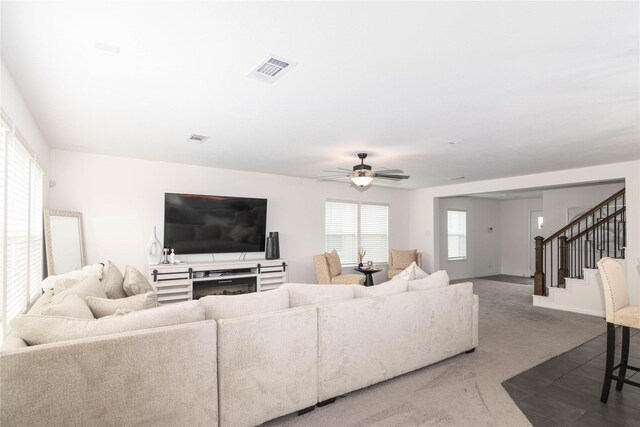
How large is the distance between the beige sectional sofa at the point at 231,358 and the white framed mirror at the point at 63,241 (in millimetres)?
3078

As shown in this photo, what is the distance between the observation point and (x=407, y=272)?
3.72 m

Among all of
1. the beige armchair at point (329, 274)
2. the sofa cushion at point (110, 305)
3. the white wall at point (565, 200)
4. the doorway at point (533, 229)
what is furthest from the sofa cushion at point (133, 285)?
the doorway at point (533, 229)

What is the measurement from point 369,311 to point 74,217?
4.44 metres

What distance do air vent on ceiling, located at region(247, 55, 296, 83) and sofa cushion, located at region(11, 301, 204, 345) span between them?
1.66 meters

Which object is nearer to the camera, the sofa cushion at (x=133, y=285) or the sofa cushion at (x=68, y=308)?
the sofa cushion at (x=68, y=308)

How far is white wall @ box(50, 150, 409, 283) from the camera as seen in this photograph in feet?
16.7

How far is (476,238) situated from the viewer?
10148 mm

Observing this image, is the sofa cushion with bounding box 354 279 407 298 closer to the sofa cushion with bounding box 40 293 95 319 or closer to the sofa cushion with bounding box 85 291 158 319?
the sofa cushion with bounding box 85 291 158 319

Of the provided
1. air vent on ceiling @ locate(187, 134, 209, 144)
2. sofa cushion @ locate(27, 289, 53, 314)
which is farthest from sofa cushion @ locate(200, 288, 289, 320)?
air vent on ceiling @ locate(187, 134, 209, 144)

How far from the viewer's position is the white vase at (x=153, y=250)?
5.41 meters

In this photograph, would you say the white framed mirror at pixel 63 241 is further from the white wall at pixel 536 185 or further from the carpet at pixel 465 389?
the white wall at pixel 536 185

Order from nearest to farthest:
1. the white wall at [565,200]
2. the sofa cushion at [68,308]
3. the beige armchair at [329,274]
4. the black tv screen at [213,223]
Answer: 1. the sofa cushion at [68,308]
2. the black tv screen at [213,223]
3. the beige armchair at [329,274]
4. the white wall at [565,200]


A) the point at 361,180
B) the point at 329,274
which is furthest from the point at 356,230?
the point at 361,180

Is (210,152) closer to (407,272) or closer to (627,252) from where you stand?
(407,272)
